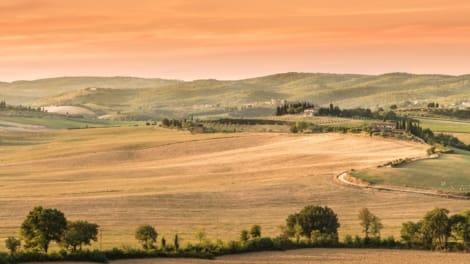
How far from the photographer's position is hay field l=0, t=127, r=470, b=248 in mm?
100750

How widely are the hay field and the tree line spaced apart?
4184mm

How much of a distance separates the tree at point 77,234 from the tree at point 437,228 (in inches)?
1045

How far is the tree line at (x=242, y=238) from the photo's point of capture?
74312 mm

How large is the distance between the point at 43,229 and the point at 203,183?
5276 cm

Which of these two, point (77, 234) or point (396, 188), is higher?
point (77, 234)

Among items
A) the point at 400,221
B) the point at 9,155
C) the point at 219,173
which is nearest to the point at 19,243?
the point at 400,221

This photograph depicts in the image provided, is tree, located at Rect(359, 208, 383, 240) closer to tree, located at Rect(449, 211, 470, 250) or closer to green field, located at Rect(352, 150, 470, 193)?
tree, located at Rect(449, 211, 470, 250)

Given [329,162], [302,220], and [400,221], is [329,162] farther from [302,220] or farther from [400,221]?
[302,220]

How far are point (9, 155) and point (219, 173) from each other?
64.7 meters

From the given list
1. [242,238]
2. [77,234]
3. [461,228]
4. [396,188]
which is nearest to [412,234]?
[461,228]

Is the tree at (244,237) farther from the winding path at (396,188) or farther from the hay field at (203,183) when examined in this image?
the winding path at (396,188)

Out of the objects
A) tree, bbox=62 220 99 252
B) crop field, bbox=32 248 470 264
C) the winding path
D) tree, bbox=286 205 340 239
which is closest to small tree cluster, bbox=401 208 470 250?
crop field, bbox=32 248 470 264

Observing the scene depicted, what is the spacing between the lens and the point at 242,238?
8406cm

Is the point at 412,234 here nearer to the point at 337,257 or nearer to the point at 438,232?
the point at 438,232
